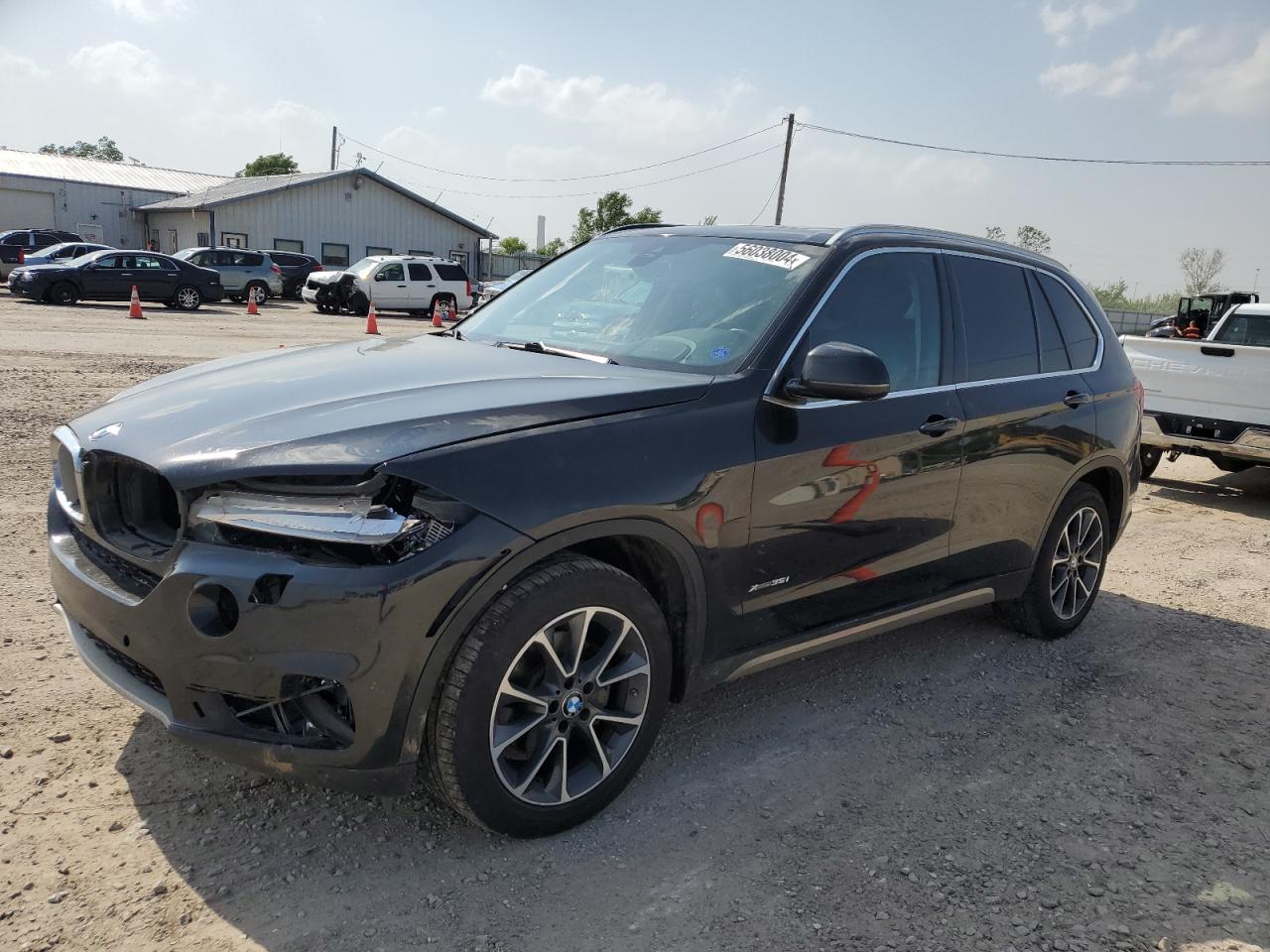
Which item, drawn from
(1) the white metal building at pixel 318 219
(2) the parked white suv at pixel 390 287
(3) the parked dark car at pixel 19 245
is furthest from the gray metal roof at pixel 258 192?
(2) the parked white suv at pixel 390 287

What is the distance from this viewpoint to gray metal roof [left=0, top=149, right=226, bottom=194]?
44.7 m

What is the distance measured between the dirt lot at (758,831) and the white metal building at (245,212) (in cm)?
3965

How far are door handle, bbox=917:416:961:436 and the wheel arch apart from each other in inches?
48.4

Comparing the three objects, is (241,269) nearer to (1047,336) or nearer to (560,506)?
(1047,336)

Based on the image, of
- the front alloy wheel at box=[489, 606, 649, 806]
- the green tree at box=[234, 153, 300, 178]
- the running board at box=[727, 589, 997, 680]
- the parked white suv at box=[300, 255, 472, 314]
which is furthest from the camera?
the green tree at box=[234, 153, 300, 178]

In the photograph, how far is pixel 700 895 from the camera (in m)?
2.81

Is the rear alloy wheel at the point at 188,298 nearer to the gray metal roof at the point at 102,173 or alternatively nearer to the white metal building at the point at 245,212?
the white metal building at the point at 245,212

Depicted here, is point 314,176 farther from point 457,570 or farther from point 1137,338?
point 457,570

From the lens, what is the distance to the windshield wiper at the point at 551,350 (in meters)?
3.58

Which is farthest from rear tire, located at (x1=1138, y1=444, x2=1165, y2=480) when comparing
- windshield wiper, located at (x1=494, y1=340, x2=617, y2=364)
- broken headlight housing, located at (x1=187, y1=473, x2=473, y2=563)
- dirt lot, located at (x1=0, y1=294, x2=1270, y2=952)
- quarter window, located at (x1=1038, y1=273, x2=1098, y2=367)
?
broken headlight housing, located at (x1=187, y1=473, x2=473, y2=563)

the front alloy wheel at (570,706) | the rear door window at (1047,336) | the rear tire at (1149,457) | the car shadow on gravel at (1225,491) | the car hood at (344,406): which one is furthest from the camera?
the rear tire at (1149,457)

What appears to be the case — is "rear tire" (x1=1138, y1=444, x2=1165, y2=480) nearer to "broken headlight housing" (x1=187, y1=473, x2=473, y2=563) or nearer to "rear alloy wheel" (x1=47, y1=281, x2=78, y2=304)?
"broken headlight housing" (x1=187, y1=473, x2=473, y2=563)

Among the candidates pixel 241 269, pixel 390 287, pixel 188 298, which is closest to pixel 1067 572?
pixel 390 287

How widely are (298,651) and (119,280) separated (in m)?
25.8
